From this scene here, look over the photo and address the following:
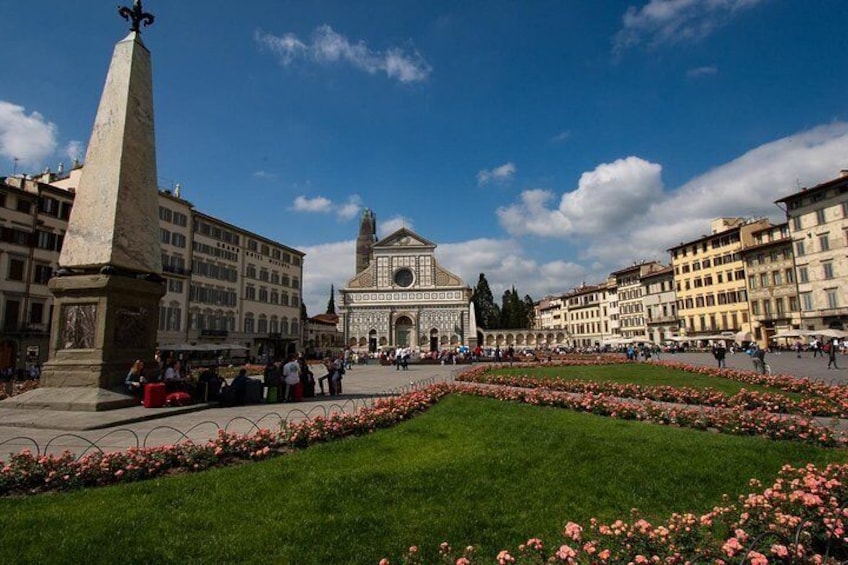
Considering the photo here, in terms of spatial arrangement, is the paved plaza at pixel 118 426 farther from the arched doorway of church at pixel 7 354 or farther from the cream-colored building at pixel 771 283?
the cream-colored building at pixel 771 283

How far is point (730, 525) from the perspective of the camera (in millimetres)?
4438

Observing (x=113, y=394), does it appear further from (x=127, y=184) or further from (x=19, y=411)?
(x=127, y=184)

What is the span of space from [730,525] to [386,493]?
322 cm

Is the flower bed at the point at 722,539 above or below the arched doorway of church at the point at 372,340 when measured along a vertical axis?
below

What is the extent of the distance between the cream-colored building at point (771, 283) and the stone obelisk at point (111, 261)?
52323 millimetres

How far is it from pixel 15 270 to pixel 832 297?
5950 centimetres

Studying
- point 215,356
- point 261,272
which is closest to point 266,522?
point 215,356

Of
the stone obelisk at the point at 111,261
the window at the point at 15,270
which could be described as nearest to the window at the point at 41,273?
the window at the point at 15,270

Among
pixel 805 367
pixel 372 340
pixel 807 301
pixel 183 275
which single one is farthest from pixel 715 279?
pixel 183 275

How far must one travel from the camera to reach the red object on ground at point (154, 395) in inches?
427

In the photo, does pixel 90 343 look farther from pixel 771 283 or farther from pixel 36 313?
pixel 771 283

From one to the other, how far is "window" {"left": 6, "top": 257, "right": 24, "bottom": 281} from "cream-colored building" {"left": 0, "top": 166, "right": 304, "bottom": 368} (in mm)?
52

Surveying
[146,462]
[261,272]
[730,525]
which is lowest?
[730,525]

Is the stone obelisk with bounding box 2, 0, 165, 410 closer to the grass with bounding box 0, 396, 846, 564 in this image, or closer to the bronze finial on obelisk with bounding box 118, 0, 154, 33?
the bronze finial on obelisk with bounding box 118, 0, 154, 33
